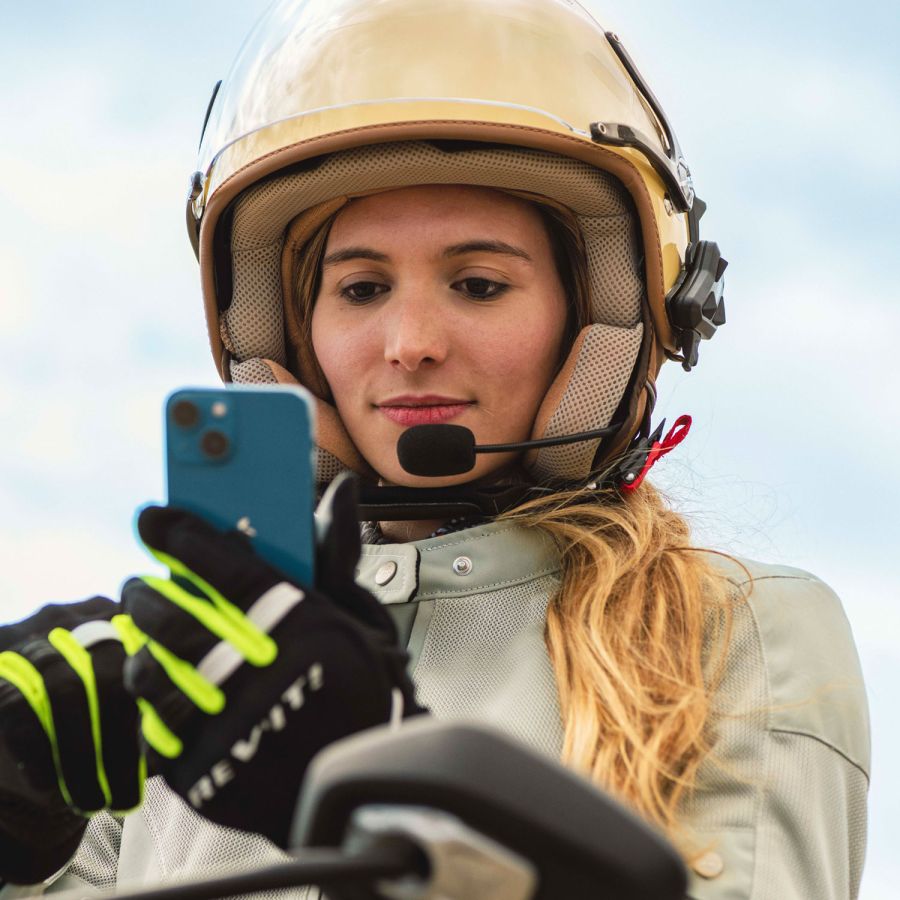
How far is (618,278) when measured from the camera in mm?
2195

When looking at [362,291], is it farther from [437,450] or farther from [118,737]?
Answer: [118,737]

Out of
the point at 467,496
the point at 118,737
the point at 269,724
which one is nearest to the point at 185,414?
the point at 269,724

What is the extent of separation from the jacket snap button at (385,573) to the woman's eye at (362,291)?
0.43 m

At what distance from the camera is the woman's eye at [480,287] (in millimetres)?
2107

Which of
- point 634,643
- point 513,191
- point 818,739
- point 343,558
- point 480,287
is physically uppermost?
point 513,191

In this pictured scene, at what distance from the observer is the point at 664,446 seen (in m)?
2.28

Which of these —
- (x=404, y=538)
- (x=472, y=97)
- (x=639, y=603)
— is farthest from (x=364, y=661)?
(x=472, y=97)

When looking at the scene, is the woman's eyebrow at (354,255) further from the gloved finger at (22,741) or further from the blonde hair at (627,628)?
the gloved finger at (22,741)

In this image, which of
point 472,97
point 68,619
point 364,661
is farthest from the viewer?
point 472,97

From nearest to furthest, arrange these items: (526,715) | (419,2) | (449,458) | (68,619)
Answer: (68,619), (526,715), (449,458), (419,2)

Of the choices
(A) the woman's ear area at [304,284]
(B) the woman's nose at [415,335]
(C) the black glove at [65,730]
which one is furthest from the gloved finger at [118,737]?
(A) the woman's ear area at [304,284]

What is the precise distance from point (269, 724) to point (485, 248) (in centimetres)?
113

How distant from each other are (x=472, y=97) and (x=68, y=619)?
104cm

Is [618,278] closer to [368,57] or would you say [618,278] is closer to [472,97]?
[472,97]
